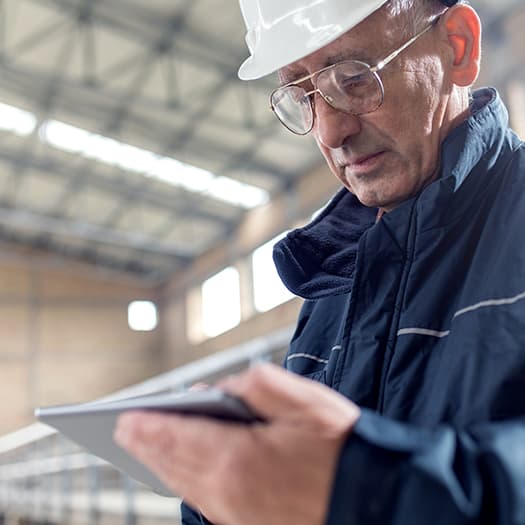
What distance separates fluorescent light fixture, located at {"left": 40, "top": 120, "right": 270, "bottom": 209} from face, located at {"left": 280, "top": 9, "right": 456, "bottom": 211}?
9.45 metres

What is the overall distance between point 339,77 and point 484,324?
47 centimetres

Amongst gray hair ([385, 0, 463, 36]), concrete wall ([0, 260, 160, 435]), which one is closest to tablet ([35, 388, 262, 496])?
gray hair ([385, 0, 463, 36])

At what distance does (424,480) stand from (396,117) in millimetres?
665

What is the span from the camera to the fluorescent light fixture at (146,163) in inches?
409

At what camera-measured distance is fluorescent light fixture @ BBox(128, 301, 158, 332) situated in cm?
1548

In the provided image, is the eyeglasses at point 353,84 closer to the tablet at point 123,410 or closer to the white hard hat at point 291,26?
the white hard hat at point 291,26

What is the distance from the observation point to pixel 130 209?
12.7 meters

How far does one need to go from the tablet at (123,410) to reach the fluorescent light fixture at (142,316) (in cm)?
1459

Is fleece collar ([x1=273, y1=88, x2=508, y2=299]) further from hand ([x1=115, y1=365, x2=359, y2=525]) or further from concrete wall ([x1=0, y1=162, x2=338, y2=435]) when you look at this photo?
concrete wall ([x1=0, y1=162, x2=338, y2=435])

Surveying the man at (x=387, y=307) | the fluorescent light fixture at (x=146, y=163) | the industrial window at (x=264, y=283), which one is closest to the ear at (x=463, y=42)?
the man at (x=387, y=307)

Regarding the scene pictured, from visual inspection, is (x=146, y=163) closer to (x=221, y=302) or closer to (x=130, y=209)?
(x=130, y=209)

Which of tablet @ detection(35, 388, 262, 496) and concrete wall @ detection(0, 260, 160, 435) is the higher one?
concrete wall @ detection(0, 260, 160, 435)

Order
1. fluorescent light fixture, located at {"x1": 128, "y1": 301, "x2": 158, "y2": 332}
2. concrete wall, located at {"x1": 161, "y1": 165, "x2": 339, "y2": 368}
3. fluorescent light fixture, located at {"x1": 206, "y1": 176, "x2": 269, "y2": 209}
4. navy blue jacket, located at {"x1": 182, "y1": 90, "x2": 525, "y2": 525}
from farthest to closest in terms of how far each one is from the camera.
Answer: fluorescent light fixture, located at {"x1": 128, "y1": 301, "x2": 158, "y2": 332}, fluorescent light fixture, located at {"x1": 206, "y1": 176, "x2": 269, "y2": 209}, concrete wall, located at {"x1": 161, "y1": 165, "x2": 339, "y2": 368}, navy blue jacket, located at {"x1": 182, "y1": 90, "x2": 525, "y2": 525}

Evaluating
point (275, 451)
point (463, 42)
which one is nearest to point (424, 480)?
point (275, 451)
